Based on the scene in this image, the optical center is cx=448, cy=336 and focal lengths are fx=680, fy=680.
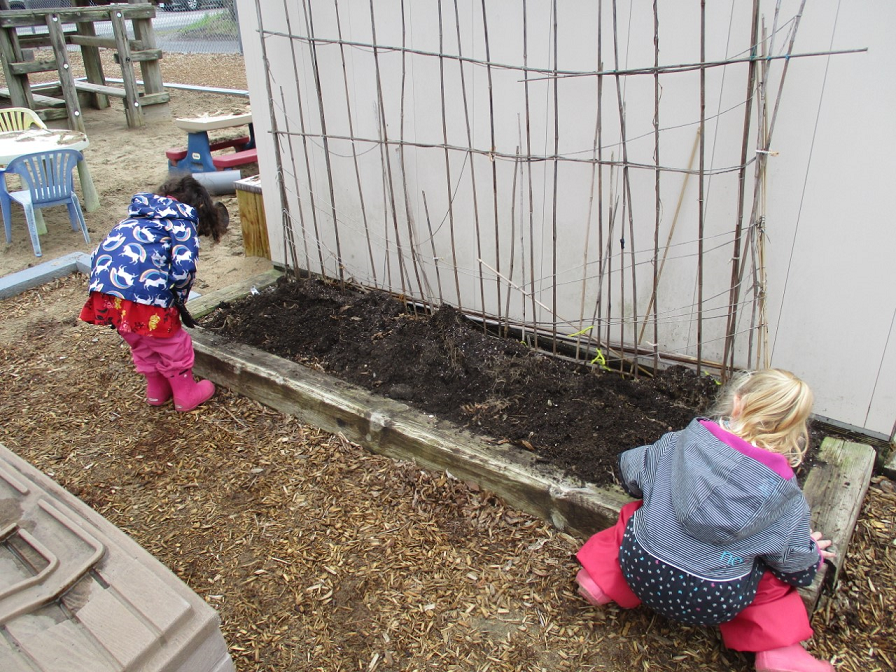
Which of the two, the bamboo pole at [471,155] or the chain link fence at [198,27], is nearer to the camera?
the bamboo pole at [471,155]

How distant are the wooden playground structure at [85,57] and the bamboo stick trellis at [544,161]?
701 centimetres

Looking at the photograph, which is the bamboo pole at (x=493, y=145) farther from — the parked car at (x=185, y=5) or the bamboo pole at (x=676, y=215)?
the parked car at (x=185, y=5)

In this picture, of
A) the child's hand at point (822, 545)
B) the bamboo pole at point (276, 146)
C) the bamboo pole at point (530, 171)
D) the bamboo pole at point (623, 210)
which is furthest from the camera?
the bamboo pole at point (276, 146)

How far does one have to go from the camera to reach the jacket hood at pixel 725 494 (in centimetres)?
195

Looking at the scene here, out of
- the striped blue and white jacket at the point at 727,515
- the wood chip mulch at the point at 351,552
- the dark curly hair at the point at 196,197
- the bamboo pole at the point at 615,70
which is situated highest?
the bamboo pole at the point at 615,70

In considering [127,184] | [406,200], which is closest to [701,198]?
[406,200]

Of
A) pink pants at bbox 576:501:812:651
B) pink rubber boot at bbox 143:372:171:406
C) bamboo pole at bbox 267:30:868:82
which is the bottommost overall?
pink rubber boot at bbox 143:372:171:406

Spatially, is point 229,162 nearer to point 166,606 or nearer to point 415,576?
point 415,576

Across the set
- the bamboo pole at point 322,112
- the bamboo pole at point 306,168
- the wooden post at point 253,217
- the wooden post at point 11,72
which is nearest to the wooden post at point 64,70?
the wooden post at point 11,72

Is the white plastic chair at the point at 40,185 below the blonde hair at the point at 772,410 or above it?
below

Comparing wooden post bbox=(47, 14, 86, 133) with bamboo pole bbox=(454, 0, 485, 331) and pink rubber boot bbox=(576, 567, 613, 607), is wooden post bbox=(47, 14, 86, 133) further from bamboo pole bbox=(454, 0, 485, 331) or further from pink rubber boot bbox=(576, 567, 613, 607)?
pink rubber boot bbox=(576, 567, 613, 607)

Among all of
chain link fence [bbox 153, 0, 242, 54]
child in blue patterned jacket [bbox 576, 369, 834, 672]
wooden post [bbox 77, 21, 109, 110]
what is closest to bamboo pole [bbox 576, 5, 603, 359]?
child in blue patterned jacket [bbox 576, 369, 834, 672]

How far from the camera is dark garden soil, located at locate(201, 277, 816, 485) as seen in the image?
289cm

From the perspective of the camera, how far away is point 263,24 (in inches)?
155
